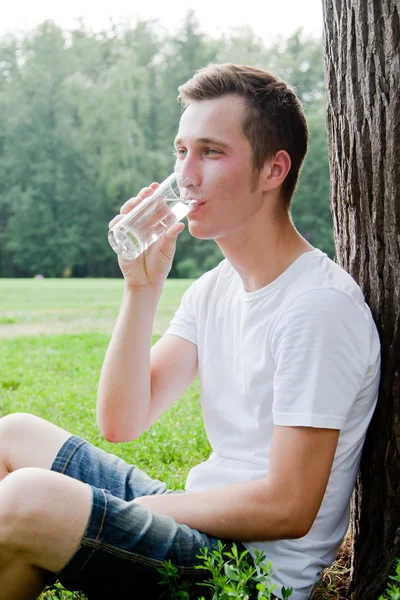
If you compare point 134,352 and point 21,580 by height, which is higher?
point 134,352

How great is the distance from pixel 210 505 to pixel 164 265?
32.2 inches

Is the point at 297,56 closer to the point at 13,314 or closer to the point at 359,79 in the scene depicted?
the point at 13,314

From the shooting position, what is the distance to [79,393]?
5590 millimetres

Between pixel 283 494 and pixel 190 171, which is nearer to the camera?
pixel 283 494

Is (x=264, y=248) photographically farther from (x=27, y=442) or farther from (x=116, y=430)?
(x=27, y=442)

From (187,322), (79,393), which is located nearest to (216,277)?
(187,322)

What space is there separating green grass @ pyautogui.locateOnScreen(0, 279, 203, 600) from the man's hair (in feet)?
4.87

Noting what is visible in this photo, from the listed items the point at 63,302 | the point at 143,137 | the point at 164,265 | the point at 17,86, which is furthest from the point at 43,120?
the point at 164,265

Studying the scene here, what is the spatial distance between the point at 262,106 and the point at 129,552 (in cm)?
135

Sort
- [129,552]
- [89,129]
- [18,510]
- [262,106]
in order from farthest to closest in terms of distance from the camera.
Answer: [89,129], [262,106], [129,552], [18,510]

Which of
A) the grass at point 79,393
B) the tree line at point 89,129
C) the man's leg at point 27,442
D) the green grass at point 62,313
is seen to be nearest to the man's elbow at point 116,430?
the man's leg at point 27,442

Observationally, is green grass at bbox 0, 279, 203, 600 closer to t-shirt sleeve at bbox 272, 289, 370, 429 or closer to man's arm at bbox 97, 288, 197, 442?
man's arm at bbox 97, 288, 197, 442

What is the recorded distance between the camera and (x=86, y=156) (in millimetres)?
40625

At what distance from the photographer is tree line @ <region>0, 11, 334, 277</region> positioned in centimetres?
3916
